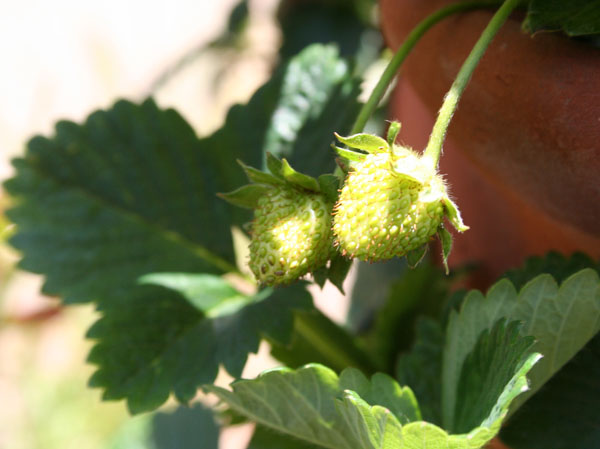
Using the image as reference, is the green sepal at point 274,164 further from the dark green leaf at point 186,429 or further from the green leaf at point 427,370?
the dark green leaf at point 186,429

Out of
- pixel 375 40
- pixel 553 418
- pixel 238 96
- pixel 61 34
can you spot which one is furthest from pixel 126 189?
pixel 61 34

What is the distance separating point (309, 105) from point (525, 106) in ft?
0.91

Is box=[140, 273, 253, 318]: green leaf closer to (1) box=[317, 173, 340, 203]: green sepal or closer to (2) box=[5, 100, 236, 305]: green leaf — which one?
(2) box=[5, 100, 236, 305]: green leaf

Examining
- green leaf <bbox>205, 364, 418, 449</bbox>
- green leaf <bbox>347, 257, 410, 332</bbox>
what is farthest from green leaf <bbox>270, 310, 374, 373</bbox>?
green leaf <bbox>347, 257, 410, 332</bbox>

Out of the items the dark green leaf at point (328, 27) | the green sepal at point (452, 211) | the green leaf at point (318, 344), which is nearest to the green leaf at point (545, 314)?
the green sepal at point (452, 211)

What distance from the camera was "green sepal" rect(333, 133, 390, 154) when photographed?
482 mm

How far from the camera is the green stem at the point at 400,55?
20.6 inches

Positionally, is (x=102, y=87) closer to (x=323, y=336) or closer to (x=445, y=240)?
(x=323, y=336)

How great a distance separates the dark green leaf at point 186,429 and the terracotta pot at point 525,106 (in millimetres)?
387

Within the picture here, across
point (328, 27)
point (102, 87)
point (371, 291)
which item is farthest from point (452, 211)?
point (102, 87)

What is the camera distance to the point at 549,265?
67 centimetres

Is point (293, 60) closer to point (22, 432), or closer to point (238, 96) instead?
point (22, 432)

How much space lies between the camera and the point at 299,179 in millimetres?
537

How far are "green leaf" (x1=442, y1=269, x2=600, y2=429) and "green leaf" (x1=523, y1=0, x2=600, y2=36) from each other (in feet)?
0.61
